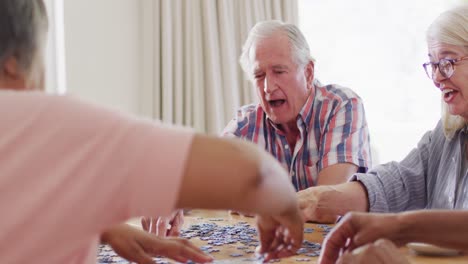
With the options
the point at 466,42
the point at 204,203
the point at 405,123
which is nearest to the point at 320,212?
the point at 466,42

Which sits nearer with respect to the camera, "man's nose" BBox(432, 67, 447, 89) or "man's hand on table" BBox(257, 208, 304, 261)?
"man's hand on table" BBox(257, 208, 304, 261)

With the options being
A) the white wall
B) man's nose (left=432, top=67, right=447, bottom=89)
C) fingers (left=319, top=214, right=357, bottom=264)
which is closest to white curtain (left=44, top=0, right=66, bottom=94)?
the white wall

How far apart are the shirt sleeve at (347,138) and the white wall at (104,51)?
158cm

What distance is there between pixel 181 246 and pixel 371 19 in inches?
151

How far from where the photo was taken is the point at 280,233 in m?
1.30

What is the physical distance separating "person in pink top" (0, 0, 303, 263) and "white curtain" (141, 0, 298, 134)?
13.2ft

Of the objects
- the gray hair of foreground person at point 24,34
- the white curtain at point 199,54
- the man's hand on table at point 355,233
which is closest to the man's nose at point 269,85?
the white curtain at point 199,54

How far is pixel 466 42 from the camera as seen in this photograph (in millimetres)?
2299

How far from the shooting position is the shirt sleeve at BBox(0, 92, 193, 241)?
2.71ft

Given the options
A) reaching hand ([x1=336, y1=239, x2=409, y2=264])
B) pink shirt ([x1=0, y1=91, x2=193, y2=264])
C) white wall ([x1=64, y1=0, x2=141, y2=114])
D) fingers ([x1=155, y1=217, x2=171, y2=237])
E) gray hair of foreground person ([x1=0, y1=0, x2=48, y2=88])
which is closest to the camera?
pink shirt ([x1=0, y1=91, x2=193, y2=264])

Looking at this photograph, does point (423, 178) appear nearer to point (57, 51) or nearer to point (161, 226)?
point (161, 226)

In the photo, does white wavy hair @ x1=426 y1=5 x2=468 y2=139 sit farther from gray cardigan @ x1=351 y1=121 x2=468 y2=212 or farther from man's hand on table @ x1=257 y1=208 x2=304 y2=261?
man's hand on table @ x1=257 y1=208 x2=304 y2=261

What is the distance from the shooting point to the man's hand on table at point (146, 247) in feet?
5.47

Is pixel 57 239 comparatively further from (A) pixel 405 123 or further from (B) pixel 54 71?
(A) pixel 405 123
